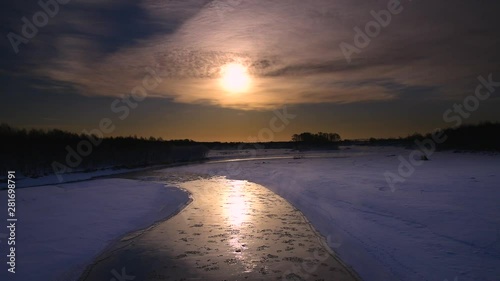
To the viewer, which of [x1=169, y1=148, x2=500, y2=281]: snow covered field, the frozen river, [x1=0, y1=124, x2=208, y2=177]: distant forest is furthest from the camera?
[x1=0, y1=124, x2=208, y2=177]: distant forest

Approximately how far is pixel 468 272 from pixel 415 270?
3.47ft

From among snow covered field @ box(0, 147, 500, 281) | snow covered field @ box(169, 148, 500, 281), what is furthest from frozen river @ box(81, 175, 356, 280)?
snow covered field @ box(169, 148, 500, 281)

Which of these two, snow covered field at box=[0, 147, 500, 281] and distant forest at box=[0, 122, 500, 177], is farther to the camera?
distant forest at box=[0, 122, 500, 177]

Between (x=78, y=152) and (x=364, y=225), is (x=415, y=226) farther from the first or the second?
(x=78, y=152)

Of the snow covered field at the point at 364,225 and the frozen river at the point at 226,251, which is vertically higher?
the snow covered field at the point at 364,225

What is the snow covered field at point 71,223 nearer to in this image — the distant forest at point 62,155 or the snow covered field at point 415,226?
the snow covered field at point 415,226

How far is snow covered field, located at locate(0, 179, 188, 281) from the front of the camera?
8500 mm

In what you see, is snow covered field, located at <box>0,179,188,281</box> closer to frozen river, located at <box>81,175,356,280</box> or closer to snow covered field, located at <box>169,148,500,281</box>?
frozen river, located at <box>81,175,356,280</box>

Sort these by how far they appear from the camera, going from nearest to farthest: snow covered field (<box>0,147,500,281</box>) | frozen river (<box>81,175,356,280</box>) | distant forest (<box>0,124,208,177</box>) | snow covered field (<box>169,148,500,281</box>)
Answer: snow covered field (<box>169,148,500,281</box>)
snow covered field (<box>0,147,500,281</box>)
frozen river (<box>81,175,356,280</box>)
distant forest (<box>0,124,208,177</box>)

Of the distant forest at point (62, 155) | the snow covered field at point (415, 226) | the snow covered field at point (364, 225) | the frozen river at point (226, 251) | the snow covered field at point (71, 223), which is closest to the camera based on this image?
the snow covered field at point (415, 226)

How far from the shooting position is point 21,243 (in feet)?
32.0

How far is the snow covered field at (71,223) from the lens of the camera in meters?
8.50

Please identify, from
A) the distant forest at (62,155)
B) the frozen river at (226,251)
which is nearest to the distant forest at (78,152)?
the distant forest at (62,155)

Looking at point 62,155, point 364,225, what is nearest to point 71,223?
point 364,225
